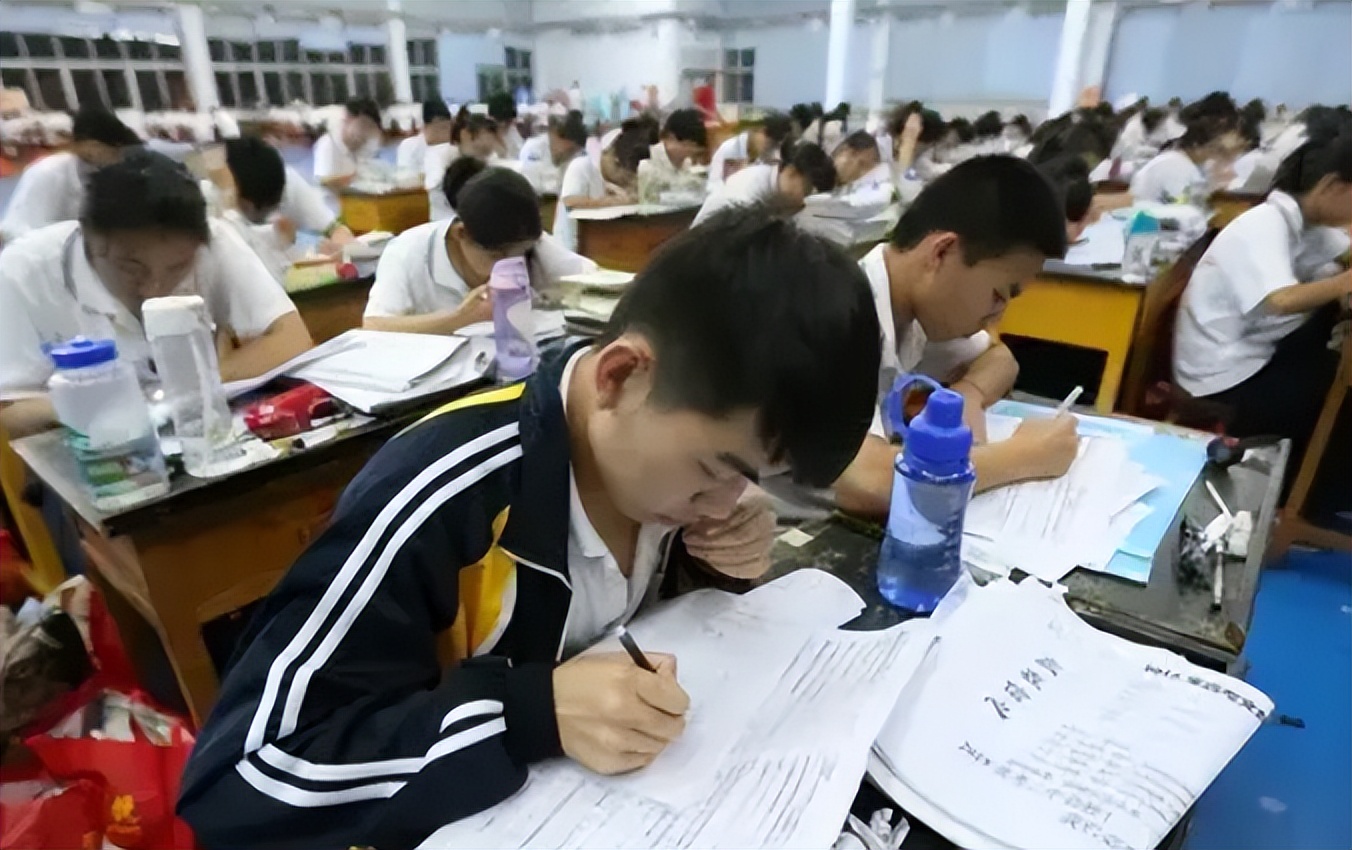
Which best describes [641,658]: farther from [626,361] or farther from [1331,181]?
[1331,181]

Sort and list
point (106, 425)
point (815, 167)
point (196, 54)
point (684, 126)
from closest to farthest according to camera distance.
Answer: point (106, 425) < point (815, 167) < point (196, 54) < point (684, 126)

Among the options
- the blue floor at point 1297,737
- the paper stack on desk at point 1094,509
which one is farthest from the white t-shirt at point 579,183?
the paper stack on desk at point 1094,509

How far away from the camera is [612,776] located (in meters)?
0.62

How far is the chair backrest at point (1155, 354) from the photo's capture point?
255cm

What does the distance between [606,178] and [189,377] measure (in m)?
4.48

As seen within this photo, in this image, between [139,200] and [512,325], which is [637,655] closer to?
[512,325]

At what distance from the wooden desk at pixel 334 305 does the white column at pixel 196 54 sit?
10.0 feet

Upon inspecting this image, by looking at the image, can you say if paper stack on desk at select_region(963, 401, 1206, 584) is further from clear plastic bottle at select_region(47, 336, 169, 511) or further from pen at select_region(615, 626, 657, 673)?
clear plastic bottle at select_region(47, 336, 169, 511)

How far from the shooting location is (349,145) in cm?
521

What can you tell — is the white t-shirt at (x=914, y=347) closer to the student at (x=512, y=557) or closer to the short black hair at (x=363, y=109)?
the student at (x=512, y=557)

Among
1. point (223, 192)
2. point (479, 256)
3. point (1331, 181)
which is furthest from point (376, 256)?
point (1331, 181)

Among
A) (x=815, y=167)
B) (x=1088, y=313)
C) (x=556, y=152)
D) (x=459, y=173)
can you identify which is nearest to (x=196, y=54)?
(x=556, y=152)

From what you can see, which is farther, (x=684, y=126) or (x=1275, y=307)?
(x=684, y=126)

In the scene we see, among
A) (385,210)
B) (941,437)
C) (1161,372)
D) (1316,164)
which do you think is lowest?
(1161,372)
